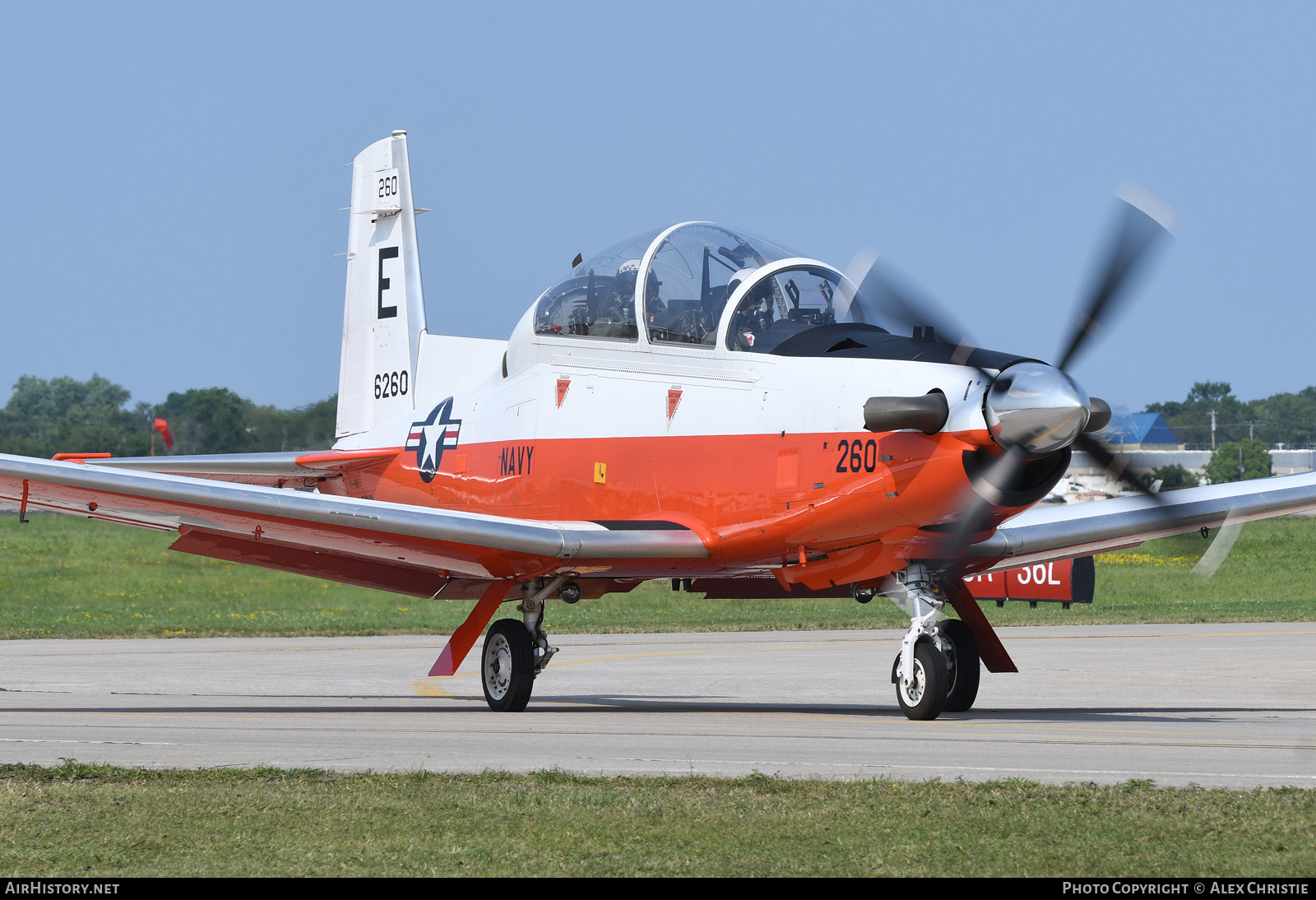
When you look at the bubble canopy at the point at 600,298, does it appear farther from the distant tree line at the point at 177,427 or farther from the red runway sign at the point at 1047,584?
the red runway sign at the point at 1047,584

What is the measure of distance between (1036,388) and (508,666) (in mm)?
5912

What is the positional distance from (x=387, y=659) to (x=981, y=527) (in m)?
13.3

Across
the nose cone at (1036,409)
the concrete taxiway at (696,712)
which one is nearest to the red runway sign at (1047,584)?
the concrete taxiway at (696,712)

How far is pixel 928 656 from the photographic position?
1096cm

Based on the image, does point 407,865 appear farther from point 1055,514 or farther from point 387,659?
point 387,659

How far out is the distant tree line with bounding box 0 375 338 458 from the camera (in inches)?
1318

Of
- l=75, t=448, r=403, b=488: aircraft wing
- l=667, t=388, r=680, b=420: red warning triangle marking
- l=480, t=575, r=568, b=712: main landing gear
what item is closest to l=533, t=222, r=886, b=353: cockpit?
l=667, t=388, r=680, b=420: red warning triangle marking

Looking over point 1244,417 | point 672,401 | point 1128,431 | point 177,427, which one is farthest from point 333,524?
point 1244,417

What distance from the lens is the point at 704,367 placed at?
1217cm

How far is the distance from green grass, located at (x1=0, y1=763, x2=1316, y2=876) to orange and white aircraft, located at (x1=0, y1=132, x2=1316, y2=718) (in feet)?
11.4

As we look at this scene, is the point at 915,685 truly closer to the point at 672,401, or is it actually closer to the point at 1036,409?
the point at 1036,409

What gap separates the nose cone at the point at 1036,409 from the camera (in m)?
9.62

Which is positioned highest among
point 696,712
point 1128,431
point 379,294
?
point 379,294

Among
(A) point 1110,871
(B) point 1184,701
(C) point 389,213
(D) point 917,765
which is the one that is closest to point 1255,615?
(B) point 1184,701
